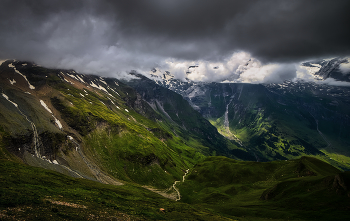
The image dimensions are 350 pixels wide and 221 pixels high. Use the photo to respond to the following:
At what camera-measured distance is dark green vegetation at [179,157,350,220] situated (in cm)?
6512

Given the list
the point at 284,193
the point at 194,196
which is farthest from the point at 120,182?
the point at 284,193

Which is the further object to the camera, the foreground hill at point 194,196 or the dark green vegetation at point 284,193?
the dark green vegetation at point 284,193

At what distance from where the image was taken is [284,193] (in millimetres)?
86938

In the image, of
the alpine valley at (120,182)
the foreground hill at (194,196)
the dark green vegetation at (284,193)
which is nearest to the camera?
the foreground hill at (194,196)

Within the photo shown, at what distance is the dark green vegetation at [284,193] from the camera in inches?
2564

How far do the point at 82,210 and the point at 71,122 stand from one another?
175131 millimetres

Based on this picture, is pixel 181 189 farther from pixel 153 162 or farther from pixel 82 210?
pixel 82 210

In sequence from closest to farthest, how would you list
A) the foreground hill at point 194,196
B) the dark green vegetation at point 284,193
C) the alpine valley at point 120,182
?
the foreground hill at point 194,196, the alpine valley at point 120,182, the dark green vegetation at point 284,193

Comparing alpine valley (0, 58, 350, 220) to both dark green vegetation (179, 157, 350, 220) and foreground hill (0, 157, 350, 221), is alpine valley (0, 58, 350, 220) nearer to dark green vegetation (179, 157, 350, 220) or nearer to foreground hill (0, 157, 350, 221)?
foreground hill (0, 157, 350, 221)

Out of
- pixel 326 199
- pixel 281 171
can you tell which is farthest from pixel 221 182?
pixel 326 199

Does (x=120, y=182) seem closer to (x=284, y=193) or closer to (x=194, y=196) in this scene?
(x=194, y=196)

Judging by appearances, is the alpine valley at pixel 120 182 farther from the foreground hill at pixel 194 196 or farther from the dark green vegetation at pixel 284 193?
the dark green vegetation at pixel 284 193

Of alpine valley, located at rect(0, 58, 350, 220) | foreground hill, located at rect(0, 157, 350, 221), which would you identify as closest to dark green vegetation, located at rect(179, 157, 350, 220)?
foreground hill, located at rect(0, 157, 350, 221)

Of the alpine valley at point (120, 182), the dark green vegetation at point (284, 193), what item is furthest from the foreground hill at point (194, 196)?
the alpine valley at point (120, 182)
